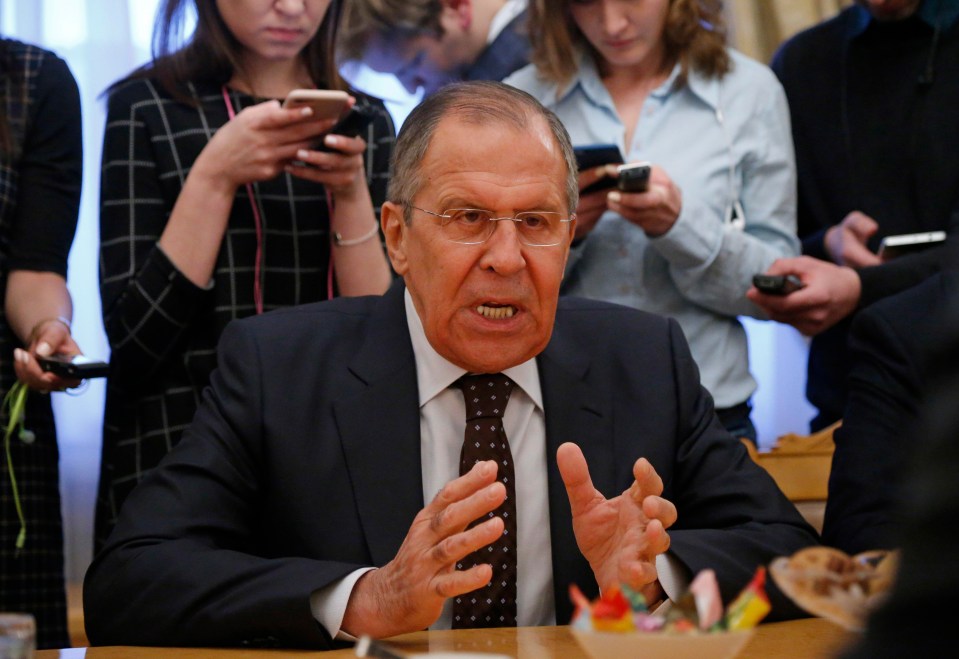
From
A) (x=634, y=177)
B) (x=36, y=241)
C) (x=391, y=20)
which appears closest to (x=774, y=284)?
(x=634, y=177)

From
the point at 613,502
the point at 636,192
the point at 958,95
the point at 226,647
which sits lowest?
the point at 226,647

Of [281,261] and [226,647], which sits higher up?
[281,261]

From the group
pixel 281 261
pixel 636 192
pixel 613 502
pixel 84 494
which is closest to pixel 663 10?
pixel 636 192

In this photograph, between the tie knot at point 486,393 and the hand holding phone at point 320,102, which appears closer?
the tie knot at point 486,393

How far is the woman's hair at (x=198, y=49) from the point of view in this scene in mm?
2881

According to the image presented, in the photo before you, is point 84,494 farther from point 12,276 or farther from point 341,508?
point 341,508

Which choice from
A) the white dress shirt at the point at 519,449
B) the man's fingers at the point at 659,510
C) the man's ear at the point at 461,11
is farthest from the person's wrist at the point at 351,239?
the man's fingers at the point at 659,510

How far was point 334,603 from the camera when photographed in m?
1.86

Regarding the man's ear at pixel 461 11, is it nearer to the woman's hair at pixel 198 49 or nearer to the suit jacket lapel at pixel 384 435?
the woman's hair at pixel 198 49

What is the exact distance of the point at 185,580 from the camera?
1.96 metres

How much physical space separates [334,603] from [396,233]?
0.77 m

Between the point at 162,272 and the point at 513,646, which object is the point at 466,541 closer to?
the point at 513,646

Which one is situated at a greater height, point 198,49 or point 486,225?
point 198,49

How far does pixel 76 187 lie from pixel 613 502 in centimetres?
162
